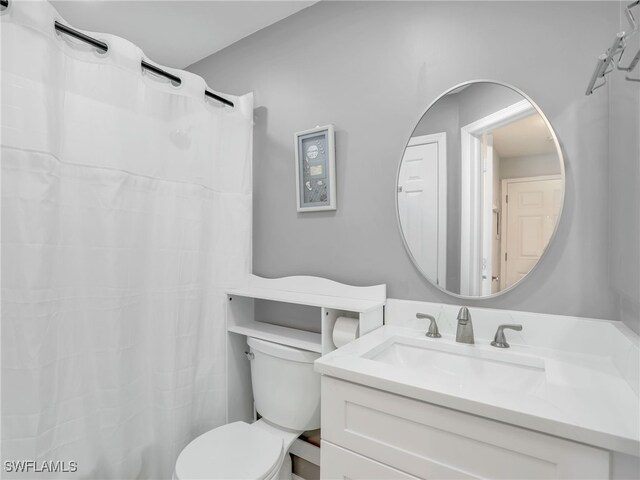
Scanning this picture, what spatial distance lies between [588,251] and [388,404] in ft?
2.80

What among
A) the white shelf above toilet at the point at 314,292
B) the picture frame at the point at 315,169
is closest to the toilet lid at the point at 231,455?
the white shelf above toilet at the point at 314,292

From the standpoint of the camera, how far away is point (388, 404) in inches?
36.0

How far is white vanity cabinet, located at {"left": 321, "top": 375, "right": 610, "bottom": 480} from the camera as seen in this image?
71 centimetres

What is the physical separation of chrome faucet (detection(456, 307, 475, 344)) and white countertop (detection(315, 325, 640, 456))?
0.06 m

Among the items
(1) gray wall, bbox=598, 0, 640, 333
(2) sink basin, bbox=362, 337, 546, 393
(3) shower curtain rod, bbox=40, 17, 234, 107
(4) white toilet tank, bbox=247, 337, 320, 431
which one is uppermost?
(3) shower curtain rod, bbox=40, 17, 234, 107

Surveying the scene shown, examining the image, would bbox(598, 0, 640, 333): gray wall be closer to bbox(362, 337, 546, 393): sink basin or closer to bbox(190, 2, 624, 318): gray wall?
bbox(190, 2, 624, 318): gray wall

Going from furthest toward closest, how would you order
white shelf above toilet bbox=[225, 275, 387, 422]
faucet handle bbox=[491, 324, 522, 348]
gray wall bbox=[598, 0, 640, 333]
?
white shelf above toilet bbox=[225, 275, 387, 422], faucet handle bbox=[491, 324, 522, 348], gray wall bbox=[598, 0, 640, 333]

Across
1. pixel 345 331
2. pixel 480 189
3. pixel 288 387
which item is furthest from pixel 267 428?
pixel 480 189

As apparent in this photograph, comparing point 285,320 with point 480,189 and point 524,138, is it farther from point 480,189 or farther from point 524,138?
point 524,138

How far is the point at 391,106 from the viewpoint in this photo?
4.91ft

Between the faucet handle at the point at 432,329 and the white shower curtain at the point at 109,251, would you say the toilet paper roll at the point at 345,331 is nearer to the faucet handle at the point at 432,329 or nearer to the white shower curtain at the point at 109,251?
the faucet handle at the point at 432,329

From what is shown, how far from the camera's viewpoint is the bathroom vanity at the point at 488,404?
708mm

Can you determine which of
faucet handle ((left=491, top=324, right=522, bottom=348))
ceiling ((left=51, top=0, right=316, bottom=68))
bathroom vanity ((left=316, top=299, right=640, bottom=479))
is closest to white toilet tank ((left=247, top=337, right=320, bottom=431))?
bathroom vanity ((left=316, top=299, right=640, bottom=479))

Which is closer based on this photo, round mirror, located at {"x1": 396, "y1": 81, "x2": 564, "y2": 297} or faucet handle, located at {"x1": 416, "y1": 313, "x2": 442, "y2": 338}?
round mirror, located at {"x1": 396, "y1": 81, "x2": 564, "y2": 297}
